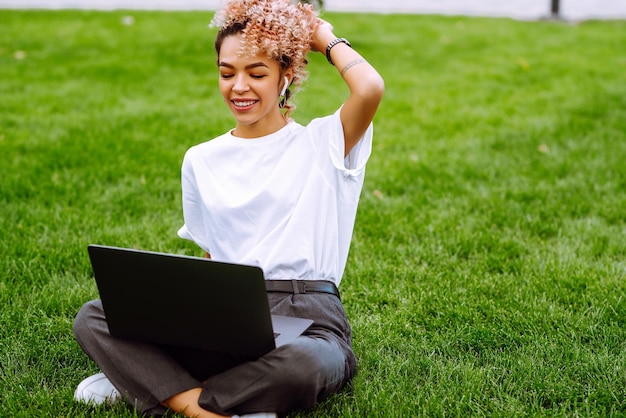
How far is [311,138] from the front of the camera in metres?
2.51

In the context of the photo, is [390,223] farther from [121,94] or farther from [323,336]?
[121,94]

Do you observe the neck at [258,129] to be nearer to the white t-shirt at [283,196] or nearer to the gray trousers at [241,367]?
the white t-shirt at [283,196]

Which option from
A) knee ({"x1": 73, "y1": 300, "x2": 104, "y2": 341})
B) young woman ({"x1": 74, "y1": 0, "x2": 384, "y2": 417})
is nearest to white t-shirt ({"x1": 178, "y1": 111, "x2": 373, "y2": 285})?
young woman ({"x1": 74, "y1": 0, "x2": 384, "y2": 417})

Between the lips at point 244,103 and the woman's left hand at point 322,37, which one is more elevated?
the woman's left hand at point 322,37

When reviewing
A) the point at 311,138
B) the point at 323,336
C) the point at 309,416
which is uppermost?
the point at 311,138

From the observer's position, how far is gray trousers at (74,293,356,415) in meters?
2.19

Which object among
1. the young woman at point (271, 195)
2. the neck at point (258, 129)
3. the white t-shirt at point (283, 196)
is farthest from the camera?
the neck at point (258, 129)

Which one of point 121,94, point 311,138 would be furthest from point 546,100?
point 311,138

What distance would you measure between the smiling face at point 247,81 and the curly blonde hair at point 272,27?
25mm

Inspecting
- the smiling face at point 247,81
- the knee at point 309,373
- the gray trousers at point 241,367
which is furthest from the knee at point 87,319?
the smiling face at point 247,81

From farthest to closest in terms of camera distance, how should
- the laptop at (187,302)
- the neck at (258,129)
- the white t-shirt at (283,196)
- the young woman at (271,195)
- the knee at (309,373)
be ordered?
the neck at (258,129) < the white t-shirt at (283,196) < the young woman at (271,195) < the knee at (309,373) < the laptop at (187,302)

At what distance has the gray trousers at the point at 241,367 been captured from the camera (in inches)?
86.3

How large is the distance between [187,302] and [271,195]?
479 millimetres

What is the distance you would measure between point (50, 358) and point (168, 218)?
1.40 metres
